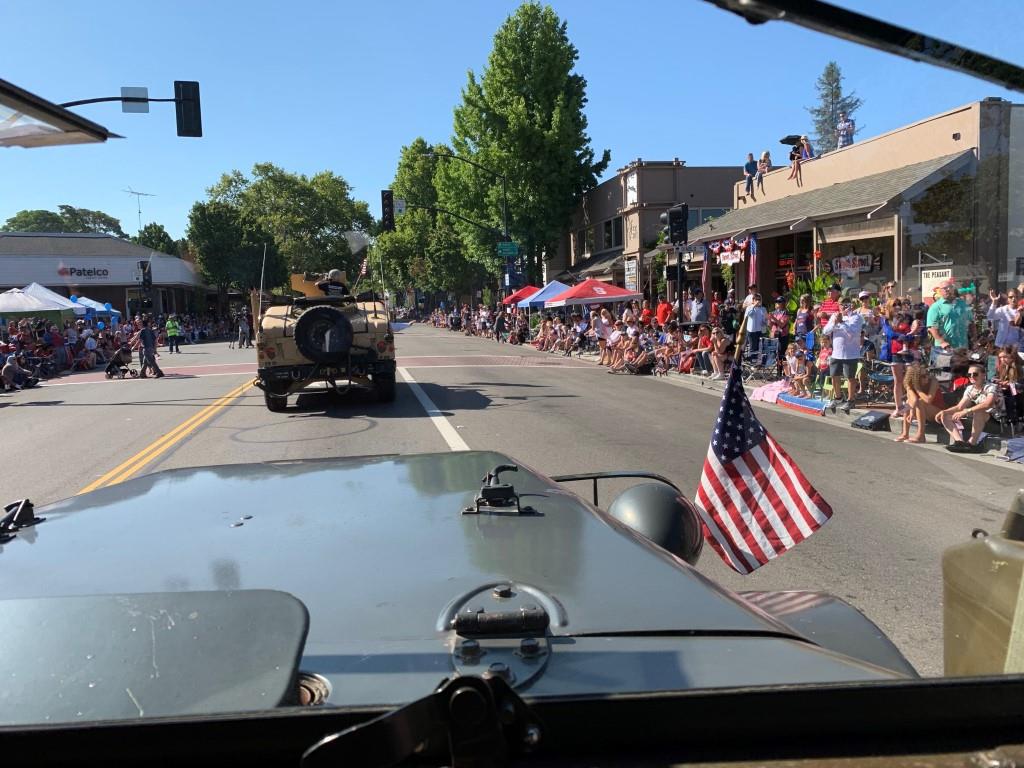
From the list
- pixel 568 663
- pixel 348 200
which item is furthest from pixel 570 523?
pixel 348 200

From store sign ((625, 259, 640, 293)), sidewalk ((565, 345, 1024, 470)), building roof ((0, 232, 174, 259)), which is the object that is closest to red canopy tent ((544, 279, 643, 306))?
store sign ((625, 259, 640, 293))

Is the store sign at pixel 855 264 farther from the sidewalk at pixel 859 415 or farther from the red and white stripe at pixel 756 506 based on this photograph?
the red and white stripe at pixel 756 506

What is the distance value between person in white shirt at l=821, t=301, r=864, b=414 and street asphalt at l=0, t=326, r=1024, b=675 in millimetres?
916

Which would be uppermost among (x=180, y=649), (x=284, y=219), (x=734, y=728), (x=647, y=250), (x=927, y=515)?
(x=284, y=219)

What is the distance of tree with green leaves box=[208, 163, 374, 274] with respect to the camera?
8856cm

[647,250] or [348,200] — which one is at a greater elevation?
[348,200]

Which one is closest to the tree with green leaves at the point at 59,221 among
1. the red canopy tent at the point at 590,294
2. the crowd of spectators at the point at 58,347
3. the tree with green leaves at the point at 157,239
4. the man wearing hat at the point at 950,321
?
the tree with green leaves at the point at 157,239

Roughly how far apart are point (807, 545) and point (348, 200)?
95.1 metres

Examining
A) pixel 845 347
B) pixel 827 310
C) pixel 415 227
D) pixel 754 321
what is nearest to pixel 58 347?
pixel 754 321

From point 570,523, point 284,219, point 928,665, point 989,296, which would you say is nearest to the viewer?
point 570,523

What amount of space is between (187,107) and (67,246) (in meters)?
46.9

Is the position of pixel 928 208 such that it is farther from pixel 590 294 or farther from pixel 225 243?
pixel 225 243

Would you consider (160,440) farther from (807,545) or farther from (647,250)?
(647,250)

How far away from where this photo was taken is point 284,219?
87.8 m
